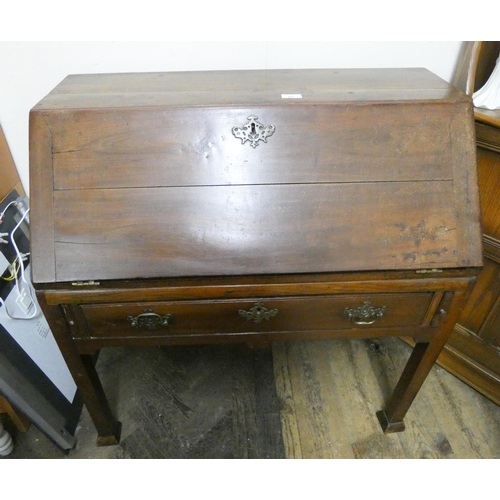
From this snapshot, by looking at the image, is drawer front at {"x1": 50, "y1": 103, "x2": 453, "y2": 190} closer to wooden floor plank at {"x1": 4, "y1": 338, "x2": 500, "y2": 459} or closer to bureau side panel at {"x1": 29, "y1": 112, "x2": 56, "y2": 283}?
bureau side panel at {"x1": 29, "y1": 112, "x2": 56, "y2": 283}

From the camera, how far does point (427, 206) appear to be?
3.10 feet

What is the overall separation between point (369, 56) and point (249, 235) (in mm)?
828

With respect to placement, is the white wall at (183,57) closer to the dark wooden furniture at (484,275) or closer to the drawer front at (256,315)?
the dark wooden furniture at (484,275)

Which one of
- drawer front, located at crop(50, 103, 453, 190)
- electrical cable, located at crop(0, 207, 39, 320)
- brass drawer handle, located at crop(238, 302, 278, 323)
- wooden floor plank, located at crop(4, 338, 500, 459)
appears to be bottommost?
wooden floor plank, located at crop(4, 338, 500, 459)

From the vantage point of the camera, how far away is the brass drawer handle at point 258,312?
38.5 inches

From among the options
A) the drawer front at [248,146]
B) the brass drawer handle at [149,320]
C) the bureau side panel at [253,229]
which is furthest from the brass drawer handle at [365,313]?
the brass drawer handle at [149,320]

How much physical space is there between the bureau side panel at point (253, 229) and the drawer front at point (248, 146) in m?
0.03

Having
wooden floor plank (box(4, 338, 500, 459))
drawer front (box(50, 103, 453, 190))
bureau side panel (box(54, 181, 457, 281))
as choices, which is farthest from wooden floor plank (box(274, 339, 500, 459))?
drawer front (box(50, 103, 453, 190))

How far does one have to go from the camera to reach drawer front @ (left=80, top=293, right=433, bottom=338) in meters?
0.97

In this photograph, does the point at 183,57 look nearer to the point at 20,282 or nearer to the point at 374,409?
the point at 20,282

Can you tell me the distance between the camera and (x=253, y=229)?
3.05ft

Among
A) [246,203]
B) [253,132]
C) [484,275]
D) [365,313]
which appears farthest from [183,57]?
[484,275]

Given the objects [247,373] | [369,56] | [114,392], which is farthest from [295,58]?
[114,392]

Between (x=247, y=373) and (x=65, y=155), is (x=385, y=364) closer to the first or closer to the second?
(x=247, y=373)
